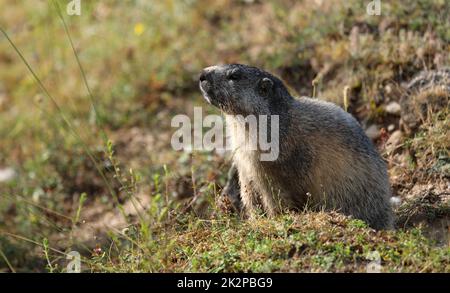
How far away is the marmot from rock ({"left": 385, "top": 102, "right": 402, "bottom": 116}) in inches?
71.7

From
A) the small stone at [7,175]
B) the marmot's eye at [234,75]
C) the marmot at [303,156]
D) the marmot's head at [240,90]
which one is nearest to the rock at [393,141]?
the marmot at [303,156]

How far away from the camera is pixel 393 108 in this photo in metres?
8.30

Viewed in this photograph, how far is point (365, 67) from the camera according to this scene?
8766mm

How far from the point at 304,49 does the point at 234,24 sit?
211 cm

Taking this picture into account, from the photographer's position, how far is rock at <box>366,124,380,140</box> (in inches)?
325

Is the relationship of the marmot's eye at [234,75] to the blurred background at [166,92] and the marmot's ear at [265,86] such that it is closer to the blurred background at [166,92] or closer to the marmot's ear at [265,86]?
the marmot's ear at [265,86]

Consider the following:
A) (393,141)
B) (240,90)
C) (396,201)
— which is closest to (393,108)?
(393,141)

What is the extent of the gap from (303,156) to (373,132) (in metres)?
2.26

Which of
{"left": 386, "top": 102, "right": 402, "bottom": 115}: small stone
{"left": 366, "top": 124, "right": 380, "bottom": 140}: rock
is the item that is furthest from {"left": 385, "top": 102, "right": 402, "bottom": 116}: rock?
{"left": 366, "top": 124, "right": 380, "bottom": 140}: rock

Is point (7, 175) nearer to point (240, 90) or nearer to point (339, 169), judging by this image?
point (240, 90)

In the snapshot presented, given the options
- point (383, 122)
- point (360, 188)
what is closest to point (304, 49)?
point (383, 122)

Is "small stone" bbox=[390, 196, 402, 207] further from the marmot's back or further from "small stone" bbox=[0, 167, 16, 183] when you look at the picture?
"small stone" bbox=[0, 167, 16, 183]

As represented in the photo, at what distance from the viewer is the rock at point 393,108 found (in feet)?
27.0
